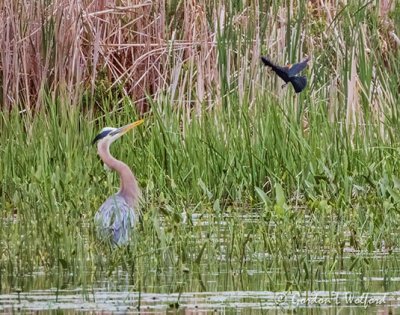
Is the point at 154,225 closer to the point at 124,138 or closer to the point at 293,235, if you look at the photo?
the point at 293,235

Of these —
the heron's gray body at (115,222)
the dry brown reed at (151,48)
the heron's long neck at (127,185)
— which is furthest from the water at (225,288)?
the dry brown reed at (151,48)

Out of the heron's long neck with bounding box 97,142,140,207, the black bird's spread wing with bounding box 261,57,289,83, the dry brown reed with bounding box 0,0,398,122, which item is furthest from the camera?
the dry brown reed with bounding box 0,0,398,122

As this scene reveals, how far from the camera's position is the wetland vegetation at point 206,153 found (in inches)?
191

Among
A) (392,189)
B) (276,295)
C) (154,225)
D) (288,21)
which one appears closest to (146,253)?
(154,225)

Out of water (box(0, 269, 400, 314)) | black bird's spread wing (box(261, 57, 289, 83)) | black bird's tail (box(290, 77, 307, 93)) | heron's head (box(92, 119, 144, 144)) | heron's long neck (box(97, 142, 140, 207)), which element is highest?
black bird's spread wing (box(261, 57, 289, 83))

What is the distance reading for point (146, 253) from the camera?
4848mm

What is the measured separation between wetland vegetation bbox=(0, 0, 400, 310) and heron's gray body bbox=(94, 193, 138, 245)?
64mm

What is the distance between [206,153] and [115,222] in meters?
1.95

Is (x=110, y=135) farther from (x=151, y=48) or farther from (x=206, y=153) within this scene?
(x=151, y=48)

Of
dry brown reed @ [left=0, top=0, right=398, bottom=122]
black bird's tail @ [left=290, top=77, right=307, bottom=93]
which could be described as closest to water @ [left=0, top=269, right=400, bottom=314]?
black bird's tail @ [left=290, top=77, right=307, bottom=93]

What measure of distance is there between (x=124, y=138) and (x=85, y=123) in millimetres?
265

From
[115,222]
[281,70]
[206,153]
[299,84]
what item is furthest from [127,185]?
[299,84]

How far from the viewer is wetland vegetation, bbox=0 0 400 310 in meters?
4.85

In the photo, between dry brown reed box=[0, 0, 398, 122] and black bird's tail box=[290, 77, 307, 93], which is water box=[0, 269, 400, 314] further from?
dry brown reed box=[0, 0, 398, 122]
